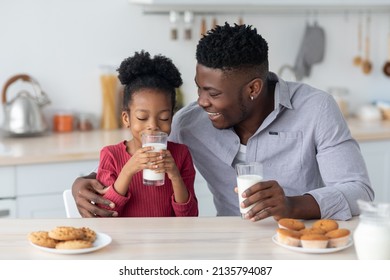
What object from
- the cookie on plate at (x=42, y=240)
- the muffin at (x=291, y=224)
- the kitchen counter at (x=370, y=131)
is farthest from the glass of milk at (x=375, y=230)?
the kitchen counter at (x=370, y=131)

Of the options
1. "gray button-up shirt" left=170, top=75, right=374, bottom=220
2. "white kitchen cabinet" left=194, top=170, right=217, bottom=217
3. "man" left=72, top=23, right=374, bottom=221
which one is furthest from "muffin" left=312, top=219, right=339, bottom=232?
"white kitchen cabinet" left=194, top=170, right=217, bottom=217

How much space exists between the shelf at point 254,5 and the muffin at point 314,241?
2128 mm

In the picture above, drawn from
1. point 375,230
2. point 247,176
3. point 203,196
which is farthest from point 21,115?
point 375,230

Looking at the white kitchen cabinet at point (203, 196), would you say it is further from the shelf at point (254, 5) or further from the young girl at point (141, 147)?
the young girl at point (141, 147)

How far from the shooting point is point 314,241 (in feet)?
5.12

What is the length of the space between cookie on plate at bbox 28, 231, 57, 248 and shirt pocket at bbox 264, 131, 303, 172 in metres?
0.84

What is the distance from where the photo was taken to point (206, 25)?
153 inches

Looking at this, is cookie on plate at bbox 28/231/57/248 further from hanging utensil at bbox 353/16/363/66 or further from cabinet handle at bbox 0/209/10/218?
hanging utensil at bbox 353/16/363/66

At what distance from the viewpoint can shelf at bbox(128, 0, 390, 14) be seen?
3604 mm

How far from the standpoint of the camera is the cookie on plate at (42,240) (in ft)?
5.19

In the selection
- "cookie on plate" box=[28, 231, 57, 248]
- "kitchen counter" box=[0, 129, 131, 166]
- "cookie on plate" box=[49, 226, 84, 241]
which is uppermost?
"cookie on plate" box=[49, 226, 84, 241]

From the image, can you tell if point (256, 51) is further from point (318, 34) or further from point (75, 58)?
point (318, 34)
